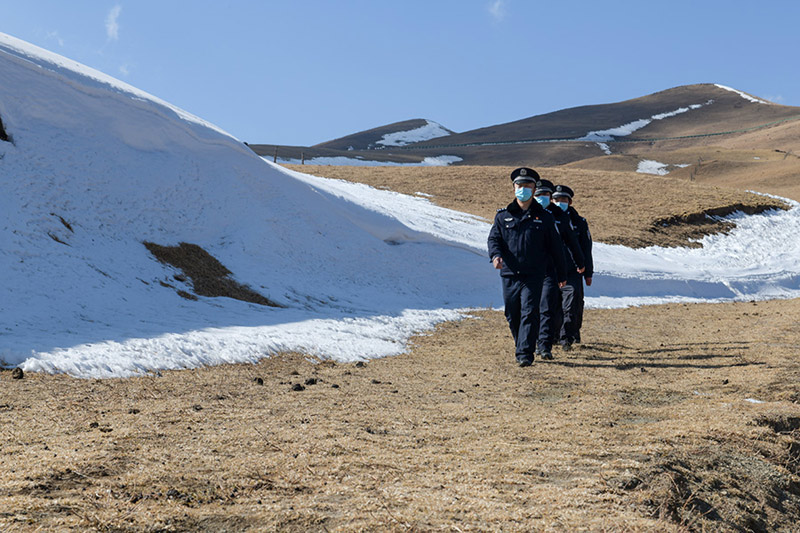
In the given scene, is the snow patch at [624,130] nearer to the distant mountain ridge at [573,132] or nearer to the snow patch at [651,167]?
the distant mountain ridge at [573,132]

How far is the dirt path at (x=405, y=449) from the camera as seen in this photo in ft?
10.6

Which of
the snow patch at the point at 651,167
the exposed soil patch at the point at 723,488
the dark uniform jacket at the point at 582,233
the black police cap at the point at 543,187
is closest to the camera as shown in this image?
the exposed soil patch at the point at 723,488

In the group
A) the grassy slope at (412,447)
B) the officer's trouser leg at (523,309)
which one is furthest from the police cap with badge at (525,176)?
the grassy slope at (412,447)

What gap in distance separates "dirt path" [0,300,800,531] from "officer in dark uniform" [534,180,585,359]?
843 millimetres

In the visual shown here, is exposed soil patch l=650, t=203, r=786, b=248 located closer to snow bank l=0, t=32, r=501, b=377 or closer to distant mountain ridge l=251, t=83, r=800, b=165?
snow bank l=0, t=32, r=501, b=377

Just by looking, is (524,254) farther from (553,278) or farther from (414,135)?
(414,135)

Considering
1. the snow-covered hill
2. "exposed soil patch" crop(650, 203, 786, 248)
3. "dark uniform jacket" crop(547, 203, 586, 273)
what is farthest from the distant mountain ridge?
"dark uniform jacket" crop(547, 203, 586, 273)

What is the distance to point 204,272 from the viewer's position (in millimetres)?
13453

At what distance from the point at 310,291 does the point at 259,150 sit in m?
79.3

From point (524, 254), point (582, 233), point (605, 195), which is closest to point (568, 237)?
point (582, 233)

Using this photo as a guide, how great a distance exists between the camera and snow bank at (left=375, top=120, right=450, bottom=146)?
12794 cm

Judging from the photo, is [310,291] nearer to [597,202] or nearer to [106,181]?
[106,181]

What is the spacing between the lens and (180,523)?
3.07m

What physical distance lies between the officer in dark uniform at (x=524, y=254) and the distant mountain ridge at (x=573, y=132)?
6788 centimetres
